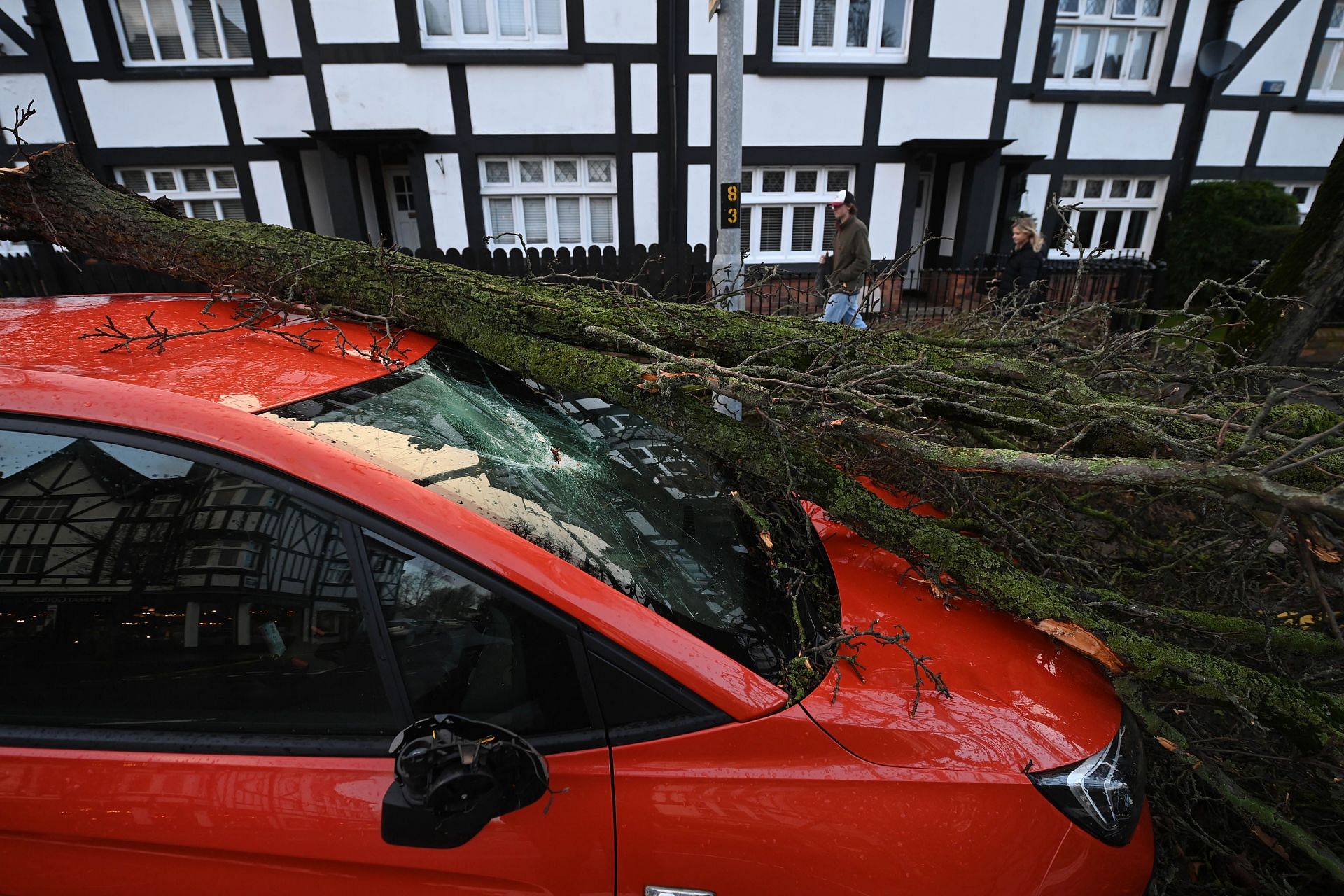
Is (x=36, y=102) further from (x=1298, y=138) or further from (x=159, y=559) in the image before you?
(x=1298, y=138)

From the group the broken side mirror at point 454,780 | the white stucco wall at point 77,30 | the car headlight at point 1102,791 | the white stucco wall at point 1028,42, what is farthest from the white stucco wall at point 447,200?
the car headlight at point 1102,791

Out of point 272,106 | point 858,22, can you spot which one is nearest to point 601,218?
point 858,22

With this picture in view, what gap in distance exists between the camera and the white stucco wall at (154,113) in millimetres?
9133

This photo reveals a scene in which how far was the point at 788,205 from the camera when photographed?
33.0ft

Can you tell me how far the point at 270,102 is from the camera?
9305 millimetres

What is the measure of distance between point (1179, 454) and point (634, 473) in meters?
1.83

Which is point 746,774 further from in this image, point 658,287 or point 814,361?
point 658,287

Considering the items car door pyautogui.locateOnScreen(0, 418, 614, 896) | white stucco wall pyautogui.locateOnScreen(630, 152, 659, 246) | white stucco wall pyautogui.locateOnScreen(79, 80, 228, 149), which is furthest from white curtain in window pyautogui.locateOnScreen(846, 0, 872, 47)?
car door pyautogui.locateOnScreen(0, 418, 614, 896)

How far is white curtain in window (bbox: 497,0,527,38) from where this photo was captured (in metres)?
8.81

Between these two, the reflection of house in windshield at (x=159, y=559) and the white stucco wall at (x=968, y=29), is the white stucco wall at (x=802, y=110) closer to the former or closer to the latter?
the white stucco wall at (x=968, y=29)

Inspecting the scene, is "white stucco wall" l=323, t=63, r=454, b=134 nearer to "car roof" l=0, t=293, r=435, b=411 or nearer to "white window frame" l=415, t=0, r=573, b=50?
"white window frame" l=415, t=0, r=573, b=50

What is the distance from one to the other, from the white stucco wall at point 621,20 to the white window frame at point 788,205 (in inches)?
95.0

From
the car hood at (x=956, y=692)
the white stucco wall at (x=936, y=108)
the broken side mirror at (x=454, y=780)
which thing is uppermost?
the white stucco wall at (x=936, y=108)

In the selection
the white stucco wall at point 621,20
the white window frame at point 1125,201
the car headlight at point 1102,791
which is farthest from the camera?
the white window frame at point 1125,201
